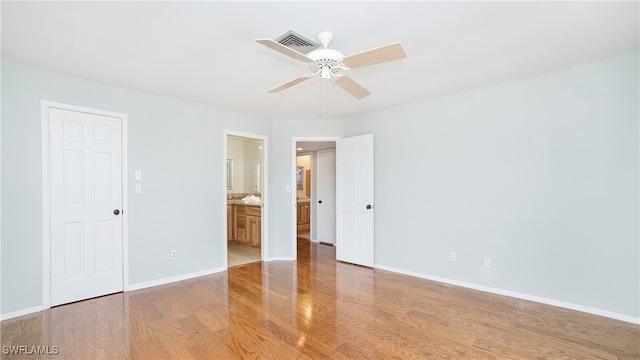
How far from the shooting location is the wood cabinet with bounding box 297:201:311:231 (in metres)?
7.51

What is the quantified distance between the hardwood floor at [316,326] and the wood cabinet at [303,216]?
13.1 feet

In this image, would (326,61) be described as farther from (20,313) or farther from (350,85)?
Answer: (20,313)

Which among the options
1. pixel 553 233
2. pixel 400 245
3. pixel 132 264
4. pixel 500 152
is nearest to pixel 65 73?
pixel 132 264

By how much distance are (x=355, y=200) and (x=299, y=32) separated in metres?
2.89

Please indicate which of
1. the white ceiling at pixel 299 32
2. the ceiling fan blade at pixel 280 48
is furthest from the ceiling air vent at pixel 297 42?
the ceiling fan blade at pixel 280 48

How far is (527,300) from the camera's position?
120 inches

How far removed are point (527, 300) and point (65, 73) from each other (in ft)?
17.6

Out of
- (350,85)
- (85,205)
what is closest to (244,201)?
(85,205)

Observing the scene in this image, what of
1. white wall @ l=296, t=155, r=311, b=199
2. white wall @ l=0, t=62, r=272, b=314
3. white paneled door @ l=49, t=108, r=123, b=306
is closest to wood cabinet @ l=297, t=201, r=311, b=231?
white wall @ l=296, t=155, r=311, b=199

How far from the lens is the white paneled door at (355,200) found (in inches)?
171

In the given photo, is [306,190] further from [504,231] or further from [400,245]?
[504,231]

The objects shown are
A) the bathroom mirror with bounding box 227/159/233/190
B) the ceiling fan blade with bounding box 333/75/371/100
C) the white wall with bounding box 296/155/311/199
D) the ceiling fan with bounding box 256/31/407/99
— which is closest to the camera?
the ceiling fan with bounding box 256/31/407/99

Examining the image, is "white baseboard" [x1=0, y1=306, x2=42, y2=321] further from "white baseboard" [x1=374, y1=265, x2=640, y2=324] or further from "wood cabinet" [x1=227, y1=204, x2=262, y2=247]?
"white baseboard" [x1=374, y1=265, x2=640, y2=324]

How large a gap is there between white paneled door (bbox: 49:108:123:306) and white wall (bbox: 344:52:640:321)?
353cm
